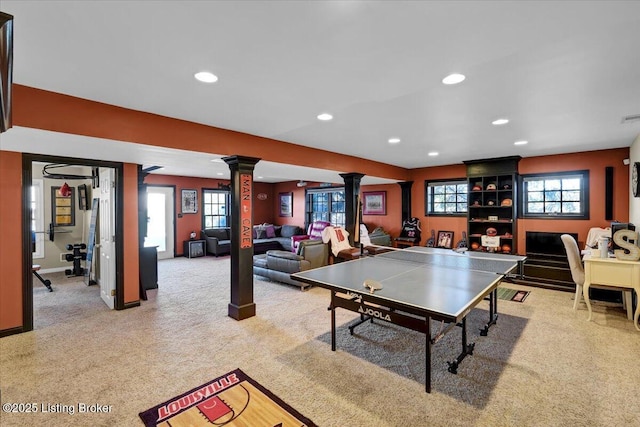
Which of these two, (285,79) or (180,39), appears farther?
(285,79)

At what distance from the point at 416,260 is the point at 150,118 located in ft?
11.8

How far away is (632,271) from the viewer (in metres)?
3.51

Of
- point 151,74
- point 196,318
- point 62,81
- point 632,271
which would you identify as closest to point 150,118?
point 62,81

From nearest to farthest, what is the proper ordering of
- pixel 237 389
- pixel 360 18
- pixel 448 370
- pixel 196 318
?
pixel 360 18 → pixel 237 389 → pixel 448 370 → pixel 196 318

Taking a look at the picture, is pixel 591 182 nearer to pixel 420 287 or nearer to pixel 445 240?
pixel 445 240

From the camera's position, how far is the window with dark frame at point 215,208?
30.9ft

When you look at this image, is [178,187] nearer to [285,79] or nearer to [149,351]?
[149,351]

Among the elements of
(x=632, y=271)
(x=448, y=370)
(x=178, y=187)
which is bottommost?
(x=448, y=370)

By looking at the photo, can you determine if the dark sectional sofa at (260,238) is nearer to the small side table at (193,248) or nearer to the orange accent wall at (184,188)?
the small side table at (193,248)

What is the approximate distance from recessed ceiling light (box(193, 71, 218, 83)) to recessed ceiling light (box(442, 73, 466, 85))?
5.76 feet

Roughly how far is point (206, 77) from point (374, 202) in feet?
22.2

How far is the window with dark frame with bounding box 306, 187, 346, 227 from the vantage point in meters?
9.30

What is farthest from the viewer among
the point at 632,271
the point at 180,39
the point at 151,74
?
the point at 632,271

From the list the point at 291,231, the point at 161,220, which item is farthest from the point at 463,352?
the point at 161,220
